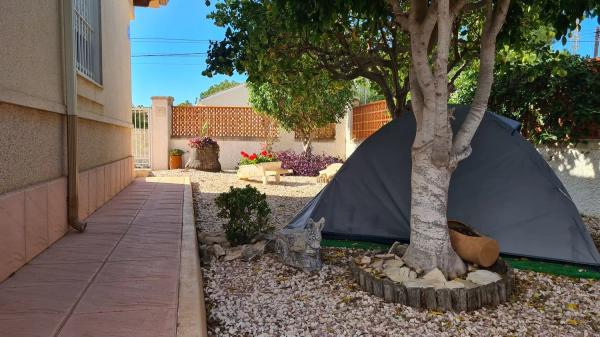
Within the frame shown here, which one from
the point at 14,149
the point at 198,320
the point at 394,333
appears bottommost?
the point at 394,333

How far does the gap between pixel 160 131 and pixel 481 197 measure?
39.5 ft

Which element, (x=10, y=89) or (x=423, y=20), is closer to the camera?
(x=10, y=89)

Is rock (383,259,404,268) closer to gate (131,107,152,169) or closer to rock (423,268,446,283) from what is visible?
rock (423,268,446,283)

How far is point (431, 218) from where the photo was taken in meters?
3.54

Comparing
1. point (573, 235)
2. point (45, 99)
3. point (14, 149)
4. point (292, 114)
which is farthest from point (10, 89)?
point (292, 114)

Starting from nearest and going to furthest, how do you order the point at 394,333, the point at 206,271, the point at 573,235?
the point at 394,333
the point at 206,271
the point at 573,235

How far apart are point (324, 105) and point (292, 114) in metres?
0.98

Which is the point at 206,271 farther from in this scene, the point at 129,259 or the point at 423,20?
the point at 423,20

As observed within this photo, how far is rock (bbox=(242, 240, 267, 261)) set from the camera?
429 centimetres

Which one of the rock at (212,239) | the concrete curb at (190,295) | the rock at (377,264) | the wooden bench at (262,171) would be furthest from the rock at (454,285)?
the wooden bench at (262,171)

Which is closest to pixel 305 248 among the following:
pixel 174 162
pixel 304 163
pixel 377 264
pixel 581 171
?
pixel 377 264

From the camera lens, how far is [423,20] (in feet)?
11.6

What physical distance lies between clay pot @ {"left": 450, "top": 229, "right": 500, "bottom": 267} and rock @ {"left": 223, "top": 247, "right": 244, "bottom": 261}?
1925 millimetres

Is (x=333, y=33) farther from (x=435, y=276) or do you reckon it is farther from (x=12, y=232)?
(x=12, y=232)
